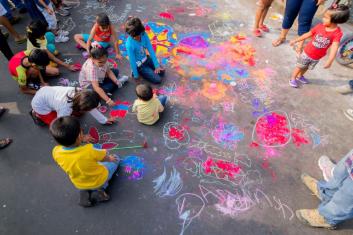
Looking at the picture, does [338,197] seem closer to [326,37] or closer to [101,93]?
[326,37]

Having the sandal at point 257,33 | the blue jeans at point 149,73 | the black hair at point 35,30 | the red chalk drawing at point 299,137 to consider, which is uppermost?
the black hair at point 35,30

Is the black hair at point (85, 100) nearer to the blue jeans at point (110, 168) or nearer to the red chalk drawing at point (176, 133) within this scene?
the blue jeans at point (110, 168)

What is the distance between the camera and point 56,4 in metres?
5.45

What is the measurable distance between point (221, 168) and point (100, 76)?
86.4 inches

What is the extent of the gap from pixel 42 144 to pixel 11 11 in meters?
3.89

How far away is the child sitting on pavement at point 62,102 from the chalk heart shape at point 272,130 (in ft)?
7.02

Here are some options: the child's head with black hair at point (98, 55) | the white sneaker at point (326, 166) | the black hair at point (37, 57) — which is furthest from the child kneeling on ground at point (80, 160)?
the white sneaker at point (326, 166)

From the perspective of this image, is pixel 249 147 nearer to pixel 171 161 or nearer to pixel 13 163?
pixel 171 161

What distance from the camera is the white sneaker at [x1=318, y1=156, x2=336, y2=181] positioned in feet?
9.93

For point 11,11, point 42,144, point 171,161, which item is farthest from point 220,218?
point 11,11

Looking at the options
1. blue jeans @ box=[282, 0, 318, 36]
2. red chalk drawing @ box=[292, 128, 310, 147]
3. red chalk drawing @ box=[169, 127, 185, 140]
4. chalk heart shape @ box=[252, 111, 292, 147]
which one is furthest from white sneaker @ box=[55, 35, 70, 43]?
red chalk drawing @ box=[292, 128, 310, 147]

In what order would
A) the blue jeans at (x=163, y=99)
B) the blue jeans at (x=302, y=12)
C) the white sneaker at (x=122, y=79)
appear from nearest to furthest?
the blue jeans at (x=163, y=99)
the white sneaker at (x=122, y=79)
the blue jeans at (x=302, y=12)

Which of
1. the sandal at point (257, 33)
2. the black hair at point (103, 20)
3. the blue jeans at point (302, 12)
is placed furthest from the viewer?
the sandal at point (257, 33)

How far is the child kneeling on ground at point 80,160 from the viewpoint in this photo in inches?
86.6
